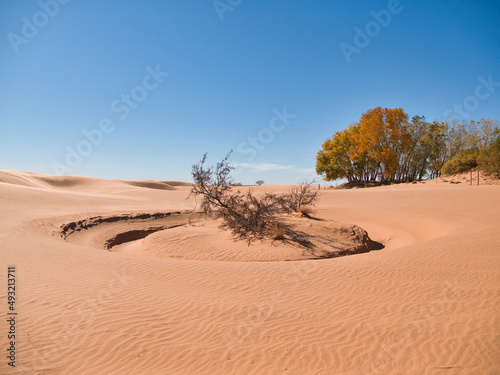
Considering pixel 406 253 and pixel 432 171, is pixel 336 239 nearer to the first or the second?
pixel 406 253

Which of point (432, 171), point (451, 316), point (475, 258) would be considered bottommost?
point (451, 316)

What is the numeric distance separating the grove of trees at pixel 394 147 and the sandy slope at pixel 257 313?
25756 mm

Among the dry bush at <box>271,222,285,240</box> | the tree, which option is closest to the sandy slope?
the dry bush at <box>271,222,285,240</box>

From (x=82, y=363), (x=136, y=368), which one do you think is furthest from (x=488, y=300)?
(x=82, y=363)

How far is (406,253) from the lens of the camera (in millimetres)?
8258

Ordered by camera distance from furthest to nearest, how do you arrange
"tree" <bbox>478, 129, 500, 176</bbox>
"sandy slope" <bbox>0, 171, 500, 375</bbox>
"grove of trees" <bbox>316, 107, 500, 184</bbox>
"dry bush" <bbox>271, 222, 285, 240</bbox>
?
"grove of trees" <bbox>316, 107, 500, 184</bbox>
"tree" <bbox>478, 129, 500, 176</bbox>
"dry bush" <bbox>271, 222, 285, 240</bbox>
"sandy slope" <bbox>0, 171, 500, 375</bbox>

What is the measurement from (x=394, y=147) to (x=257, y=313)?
1337 inches

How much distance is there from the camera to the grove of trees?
3275 centimetres

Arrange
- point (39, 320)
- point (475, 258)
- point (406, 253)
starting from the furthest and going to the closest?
point (406, 253), point (475, 258), point (39, 320)

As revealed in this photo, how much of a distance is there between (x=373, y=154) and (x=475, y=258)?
2768 cm

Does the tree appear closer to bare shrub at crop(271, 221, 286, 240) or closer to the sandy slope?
the sandy slope

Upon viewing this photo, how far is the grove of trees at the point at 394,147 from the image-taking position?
3275cm

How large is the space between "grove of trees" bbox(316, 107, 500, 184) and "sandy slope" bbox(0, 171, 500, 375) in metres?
25.8

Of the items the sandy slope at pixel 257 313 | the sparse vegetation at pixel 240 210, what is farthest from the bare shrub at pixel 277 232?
the sandy slope at pixel 257 313
